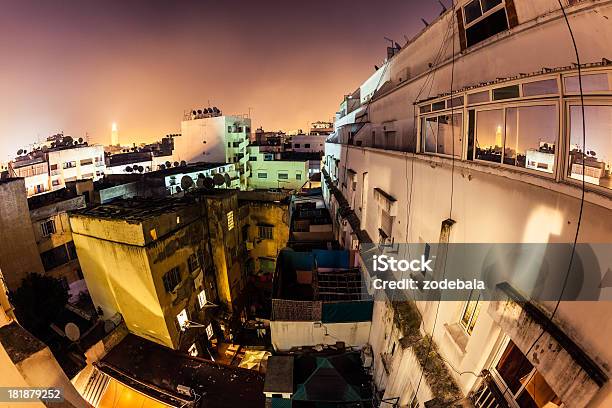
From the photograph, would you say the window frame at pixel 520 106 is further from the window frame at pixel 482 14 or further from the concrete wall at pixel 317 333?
the concrete wall at pixel 317 333

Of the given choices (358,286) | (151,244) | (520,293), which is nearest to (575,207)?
(520,293)

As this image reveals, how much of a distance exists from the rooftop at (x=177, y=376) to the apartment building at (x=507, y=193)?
26.9 ft

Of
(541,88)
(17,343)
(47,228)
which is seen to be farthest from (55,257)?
(541,88)

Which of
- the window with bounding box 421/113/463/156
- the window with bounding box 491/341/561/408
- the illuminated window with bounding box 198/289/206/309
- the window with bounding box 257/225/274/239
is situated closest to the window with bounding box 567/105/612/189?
the window with bounding box 421/113/463/156

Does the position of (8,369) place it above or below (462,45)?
below

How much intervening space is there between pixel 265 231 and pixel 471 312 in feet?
73.7

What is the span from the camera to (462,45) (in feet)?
28.4

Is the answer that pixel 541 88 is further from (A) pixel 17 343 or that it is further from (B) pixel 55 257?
(B) pixel 55 257

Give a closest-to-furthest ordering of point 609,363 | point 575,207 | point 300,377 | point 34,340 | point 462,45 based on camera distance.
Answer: point 609,363
point 575,207
point 34,340
point 462,45
point 300,377

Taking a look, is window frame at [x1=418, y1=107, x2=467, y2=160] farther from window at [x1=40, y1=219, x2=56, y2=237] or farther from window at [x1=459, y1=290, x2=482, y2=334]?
window at [x1=40, y1=219, x2=56, y2=237]

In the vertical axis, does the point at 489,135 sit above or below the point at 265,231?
above

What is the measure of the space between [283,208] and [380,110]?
1295cm

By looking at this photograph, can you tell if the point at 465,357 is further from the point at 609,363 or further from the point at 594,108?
the point at 594,108

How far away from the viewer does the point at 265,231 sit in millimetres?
27328
